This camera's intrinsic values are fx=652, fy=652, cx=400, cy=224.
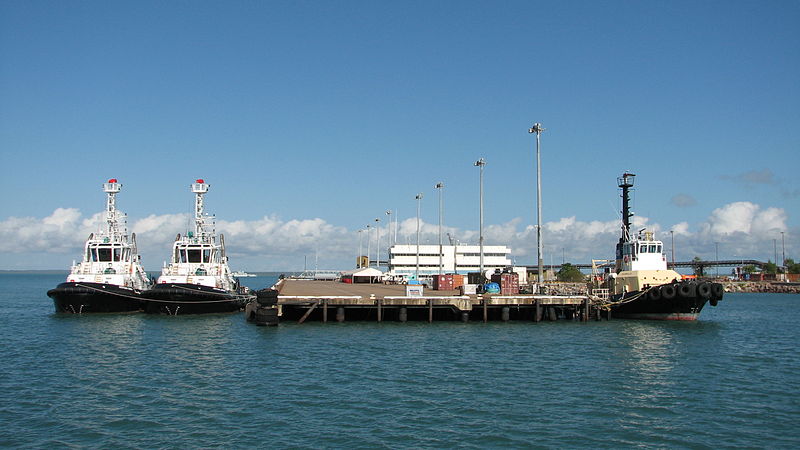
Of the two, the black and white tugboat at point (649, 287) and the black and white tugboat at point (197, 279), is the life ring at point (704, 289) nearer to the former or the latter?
the black and white tugboat at point (649, 287)

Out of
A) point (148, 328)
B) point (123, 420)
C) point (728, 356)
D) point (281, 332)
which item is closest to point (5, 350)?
point (148, 328)

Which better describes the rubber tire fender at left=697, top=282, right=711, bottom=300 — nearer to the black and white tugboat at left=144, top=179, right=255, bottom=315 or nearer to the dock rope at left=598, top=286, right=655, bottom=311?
the dock rope at left=598, top=286, right=655, bottom=311

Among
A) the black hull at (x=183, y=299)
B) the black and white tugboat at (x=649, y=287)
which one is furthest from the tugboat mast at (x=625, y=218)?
the black hull at (x=183, y=299)

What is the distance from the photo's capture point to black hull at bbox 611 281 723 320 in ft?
160

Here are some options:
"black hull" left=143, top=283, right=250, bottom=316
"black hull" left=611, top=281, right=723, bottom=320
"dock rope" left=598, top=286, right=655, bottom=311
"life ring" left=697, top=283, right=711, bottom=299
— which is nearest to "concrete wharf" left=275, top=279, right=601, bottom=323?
"dock rope" left=598, top=286, right=655, bottom=311

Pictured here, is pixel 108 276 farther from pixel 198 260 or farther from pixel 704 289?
pixel 704 289

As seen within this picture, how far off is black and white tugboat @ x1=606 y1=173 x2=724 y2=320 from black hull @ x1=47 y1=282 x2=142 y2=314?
40.3 m

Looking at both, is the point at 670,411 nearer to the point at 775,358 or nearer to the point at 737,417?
the point at 737,417

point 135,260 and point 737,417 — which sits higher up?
point 135,260

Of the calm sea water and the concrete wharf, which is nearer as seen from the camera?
the calm sea water

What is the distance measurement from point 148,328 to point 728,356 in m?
37.0

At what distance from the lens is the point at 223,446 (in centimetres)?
1764

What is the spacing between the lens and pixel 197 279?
199 feet

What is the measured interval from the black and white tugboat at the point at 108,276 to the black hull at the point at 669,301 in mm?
40660
